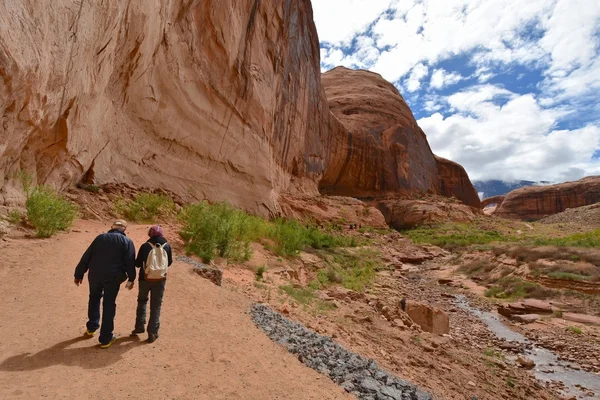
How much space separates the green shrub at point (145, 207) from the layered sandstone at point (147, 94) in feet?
2.82

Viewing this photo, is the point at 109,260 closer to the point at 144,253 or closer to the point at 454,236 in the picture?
the point at 144,253

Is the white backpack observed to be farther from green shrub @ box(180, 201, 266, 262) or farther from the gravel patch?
green shrub @ box(180, 201, 266, 262)

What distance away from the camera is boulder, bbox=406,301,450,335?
29.6ft

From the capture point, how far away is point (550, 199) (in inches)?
3046

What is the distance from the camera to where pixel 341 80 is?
51.4 meters

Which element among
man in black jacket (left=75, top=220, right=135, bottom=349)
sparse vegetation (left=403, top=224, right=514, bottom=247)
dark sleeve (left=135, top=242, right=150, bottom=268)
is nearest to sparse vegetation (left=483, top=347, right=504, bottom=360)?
dark sleeve (left=135, top=242, right=150, bottom=268)

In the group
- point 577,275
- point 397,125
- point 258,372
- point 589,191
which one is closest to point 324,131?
point 397,125

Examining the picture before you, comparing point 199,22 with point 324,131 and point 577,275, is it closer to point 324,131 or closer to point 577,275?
point 577,275

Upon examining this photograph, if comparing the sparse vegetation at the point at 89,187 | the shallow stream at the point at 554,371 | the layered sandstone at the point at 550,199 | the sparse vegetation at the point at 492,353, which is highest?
the layered sandstone at the point at 550,199

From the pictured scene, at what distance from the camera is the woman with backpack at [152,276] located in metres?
4.12

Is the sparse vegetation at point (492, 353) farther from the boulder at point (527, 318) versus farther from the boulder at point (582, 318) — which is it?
the boulder at point (582, 318)

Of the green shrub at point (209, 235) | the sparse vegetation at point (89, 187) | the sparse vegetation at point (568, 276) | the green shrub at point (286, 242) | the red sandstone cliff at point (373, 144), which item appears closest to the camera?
the green shrub at point (209, 235)

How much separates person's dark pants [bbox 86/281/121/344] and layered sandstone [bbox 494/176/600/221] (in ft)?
291

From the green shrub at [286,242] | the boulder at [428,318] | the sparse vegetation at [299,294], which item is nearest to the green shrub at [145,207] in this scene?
the green shrub at [286,242]
